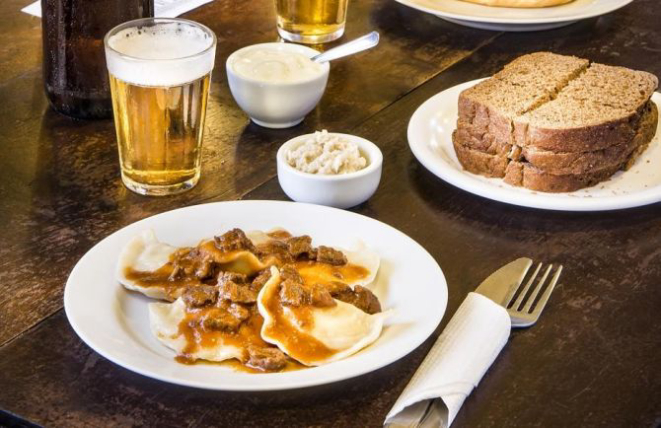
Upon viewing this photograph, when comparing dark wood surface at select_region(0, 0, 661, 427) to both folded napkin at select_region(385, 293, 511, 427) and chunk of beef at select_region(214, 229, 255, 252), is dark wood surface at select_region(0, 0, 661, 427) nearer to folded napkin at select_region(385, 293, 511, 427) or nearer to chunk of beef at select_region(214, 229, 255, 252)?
folded napkin at select_region(385, 293, 511, 427)

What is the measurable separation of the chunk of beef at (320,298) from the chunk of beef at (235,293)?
2.8 inches

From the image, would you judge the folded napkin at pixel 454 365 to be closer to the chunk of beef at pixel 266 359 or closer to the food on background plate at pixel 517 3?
the chunk of beef at pixel 266 359

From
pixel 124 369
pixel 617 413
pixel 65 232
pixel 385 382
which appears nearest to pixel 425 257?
pixel 385 382

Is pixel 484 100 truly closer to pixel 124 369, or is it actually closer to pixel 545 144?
pixel 545 144

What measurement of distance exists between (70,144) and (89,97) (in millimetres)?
99

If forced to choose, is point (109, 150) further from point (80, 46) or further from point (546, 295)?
point (546, 295)

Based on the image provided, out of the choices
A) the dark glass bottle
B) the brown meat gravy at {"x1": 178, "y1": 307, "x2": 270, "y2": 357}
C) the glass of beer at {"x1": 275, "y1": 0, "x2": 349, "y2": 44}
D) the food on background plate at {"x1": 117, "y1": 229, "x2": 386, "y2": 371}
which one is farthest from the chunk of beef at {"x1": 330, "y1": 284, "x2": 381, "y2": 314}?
the glass of beer at {"x1": 275, "y1": 0, "x2": 349, "y2": 44}

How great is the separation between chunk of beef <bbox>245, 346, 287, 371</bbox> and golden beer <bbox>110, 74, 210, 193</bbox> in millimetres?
505

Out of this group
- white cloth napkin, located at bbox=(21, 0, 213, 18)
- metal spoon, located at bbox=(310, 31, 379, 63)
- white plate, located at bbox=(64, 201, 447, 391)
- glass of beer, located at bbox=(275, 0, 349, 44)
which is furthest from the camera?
white cloth napkin, located at bbox=(21, 0, 213, 18)

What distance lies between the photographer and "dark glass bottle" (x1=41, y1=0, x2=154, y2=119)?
5.40ft

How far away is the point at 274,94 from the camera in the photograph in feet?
5.64

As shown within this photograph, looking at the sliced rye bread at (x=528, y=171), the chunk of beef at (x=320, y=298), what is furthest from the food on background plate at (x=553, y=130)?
the chunk of beef at (x=320, y=298)

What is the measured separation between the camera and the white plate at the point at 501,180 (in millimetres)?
1546

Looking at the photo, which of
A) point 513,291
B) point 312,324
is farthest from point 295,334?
point 513,291
